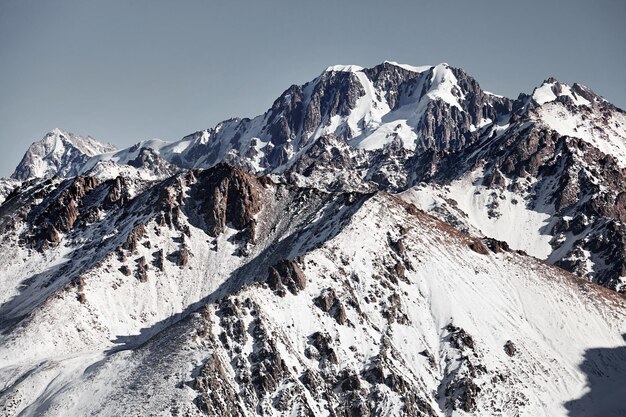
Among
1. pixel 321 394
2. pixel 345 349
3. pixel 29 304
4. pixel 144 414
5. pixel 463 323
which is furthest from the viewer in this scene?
pixel 29 304

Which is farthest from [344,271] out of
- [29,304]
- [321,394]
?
[29,304]

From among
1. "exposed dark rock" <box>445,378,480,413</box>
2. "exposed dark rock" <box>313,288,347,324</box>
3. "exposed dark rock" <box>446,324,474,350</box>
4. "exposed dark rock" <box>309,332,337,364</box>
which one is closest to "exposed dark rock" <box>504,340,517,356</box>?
"exposed dark rock" <box>446,324,474,350</box>

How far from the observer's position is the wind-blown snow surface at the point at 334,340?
147 m

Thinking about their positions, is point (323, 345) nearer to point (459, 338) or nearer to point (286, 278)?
point (286, 278)

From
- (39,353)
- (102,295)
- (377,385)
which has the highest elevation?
(102,295)

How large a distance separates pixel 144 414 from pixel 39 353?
45.7m

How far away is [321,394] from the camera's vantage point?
497 feet

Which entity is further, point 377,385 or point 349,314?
point 349,314

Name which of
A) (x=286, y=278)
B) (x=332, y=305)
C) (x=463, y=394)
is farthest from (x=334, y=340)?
(x=463, y=394)

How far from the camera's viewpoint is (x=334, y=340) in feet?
542

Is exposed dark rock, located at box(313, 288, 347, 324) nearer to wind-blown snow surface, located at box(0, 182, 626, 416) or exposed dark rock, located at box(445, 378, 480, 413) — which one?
wind-blown snow surface, located at box(0, 182, 626, 416)

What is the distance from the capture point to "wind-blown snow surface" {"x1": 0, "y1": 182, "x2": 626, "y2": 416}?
147 metres

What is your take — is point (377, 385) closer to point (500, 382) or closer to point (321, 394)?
point (321, 394)

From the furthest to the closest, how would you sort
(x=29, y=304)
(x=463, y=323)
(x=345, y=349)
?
(x=29, y=304), (x=463, y=323), (x=345, y=349)
